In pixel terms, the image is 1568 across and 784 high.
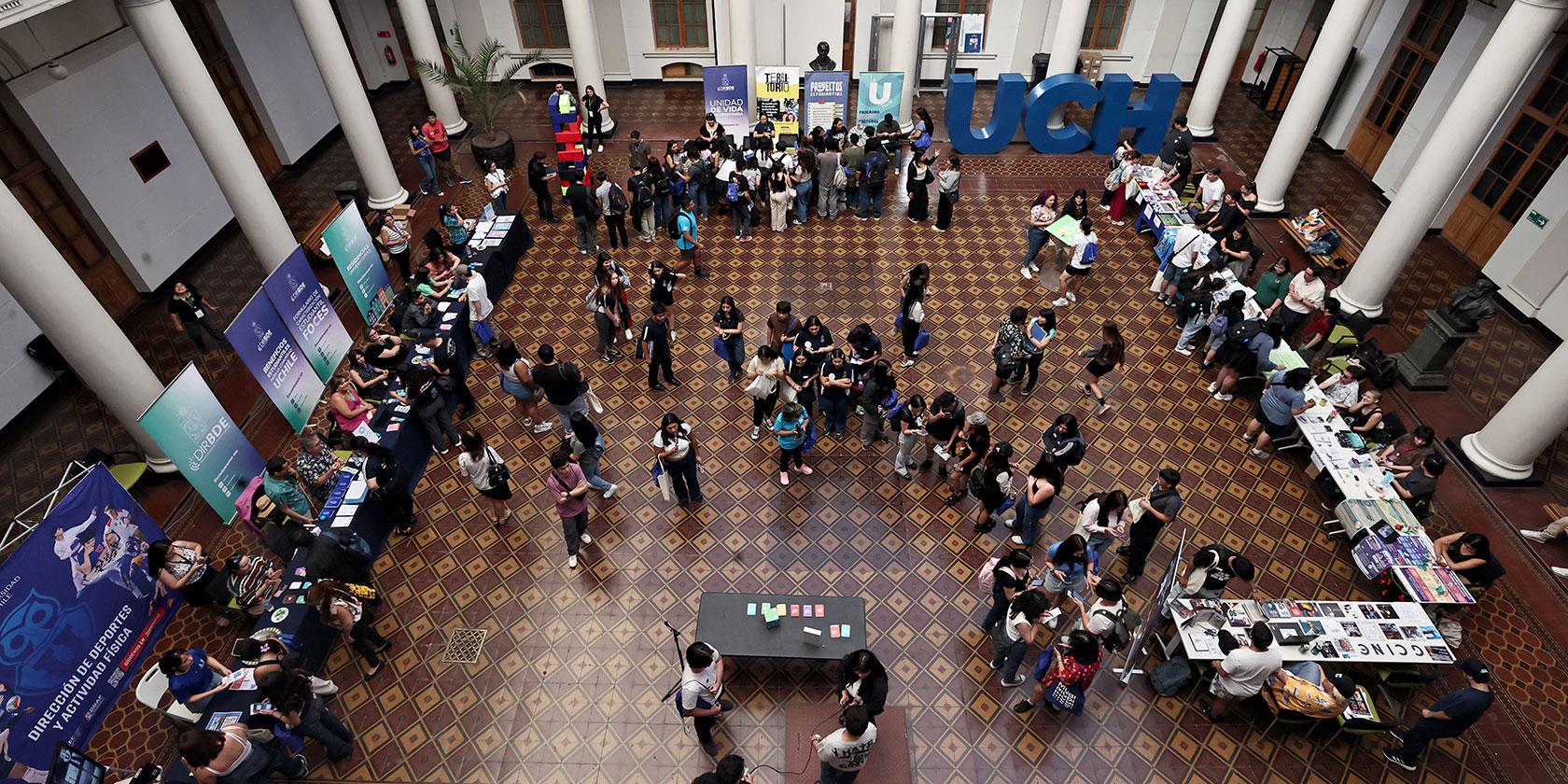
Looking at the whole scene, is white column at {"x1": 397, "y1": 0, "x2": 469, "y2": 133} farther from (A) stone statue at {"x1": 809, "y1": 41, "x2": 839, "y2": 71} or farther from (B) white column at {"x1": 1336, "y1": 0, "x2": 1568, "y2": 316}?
(B) white column at {"x1": 1336, "y1": 0, "x2": 1568, "y2": 316}

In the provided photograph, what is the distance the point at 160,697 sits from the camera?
642cm

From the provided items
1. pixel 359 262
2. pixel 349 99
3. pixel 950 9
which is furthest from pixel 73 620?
pixel 950 9

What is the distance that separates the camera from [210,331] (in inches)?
403

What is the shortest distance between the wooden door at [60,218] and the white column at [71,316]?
255 centimetres

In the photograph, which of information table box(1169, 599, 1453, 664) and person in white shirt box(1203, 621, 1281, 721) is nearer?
person in white shirt box(1203, 621, 1281, 721)

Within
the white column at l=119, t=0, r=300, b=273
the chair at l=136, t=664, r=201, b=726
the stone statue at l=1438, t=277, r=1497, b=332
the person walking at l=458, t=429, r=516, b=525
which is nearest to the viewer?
the chair at l=136, t=664, r=201, b=726

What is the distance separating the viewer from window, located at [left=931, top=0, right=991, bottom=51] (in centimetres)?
1689

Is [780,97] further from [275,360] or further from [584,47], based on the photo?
[275,360]

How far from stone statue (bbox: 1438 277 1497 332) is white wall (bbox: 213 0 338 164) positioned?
18572 millimetres

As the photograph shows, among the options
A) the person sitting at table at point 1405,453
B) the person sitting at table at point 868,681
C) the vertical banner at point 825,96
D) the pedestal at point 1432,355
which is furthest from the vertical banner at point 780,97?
the person sitting at table at point 868,681

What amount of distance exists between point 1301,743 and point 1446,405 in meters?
5.88

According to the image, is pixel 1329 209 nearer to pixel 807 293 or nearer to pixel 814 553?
pixel 807 293

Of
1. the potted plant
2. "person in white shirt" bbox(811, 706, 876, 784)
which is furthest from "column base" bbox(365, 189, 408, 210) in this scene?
"person in white shirt" bbox(811, 706, 876, 784)

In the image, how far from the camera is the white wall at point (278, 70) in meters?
13.2
